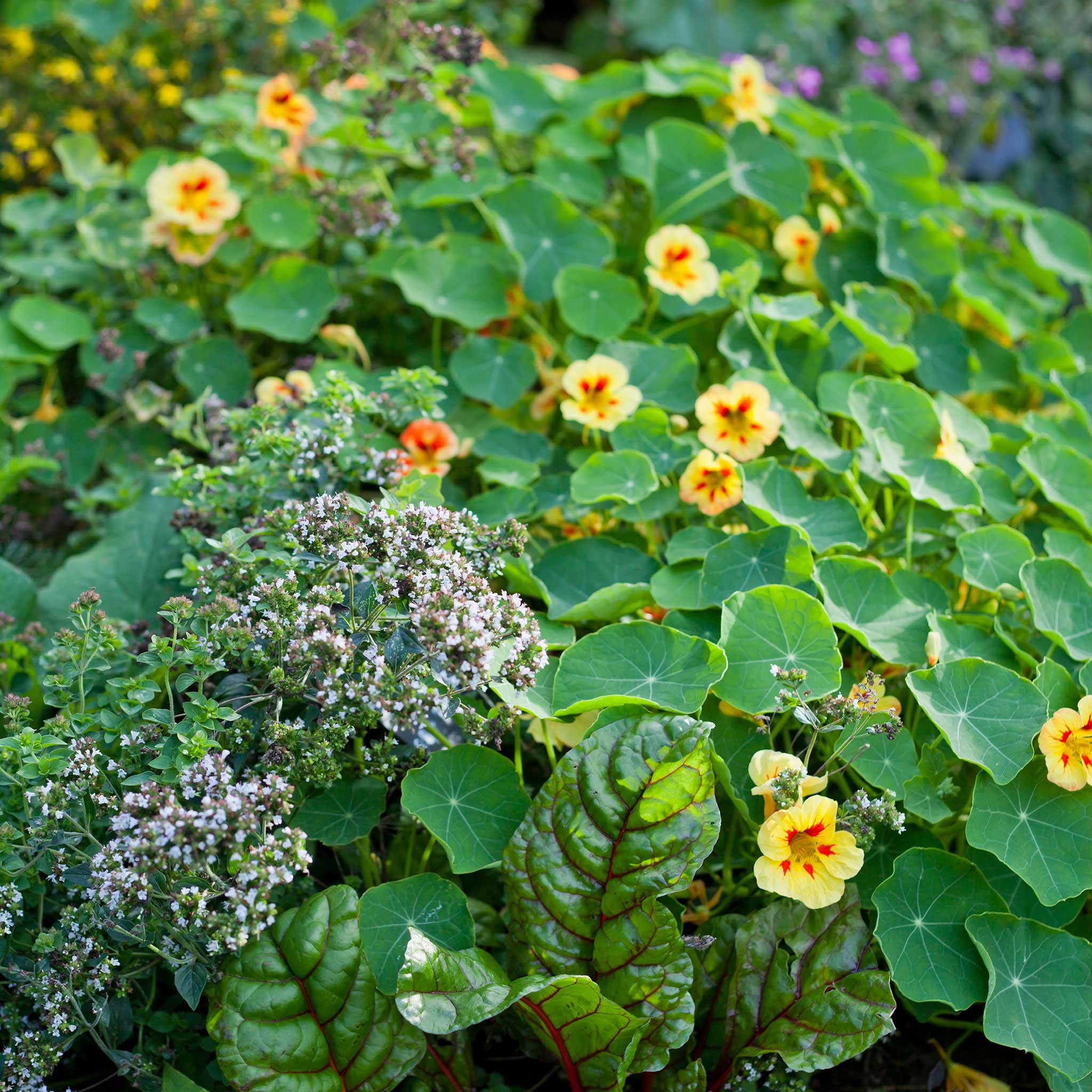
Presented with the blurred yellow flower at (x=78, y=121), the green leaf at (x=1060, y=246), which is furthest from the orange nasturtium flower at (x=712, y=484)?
the blurred yellow flower at (x=78, y=121)

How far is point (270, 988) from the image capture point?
144cm

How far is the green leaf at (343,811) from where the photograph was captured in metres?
1.59

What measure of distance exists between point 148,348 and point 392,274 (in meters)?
0.76

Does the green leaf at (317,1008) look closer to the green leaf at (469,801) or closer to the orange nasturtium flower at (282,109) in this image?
the green leaf at (469,801)

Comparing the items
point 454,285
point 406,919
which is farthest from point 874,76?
point 406,919

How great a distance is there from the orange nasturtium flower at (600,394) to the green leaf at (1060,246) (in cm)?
160

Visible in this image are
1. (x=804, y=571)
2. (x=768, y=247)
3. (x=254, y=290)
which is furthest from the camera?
(x=768, y=247)

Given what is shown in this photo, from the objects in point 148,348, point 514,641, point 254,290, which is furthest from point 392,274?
point 514,641

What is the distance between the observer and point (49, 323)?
2.72 meters

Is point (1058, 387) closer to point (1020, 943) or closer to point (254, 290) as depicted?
point (1020, 943)

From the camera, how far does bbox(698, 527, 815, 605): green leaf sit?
185 centimetres

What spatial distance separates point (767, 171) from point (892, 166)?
0.40 metres

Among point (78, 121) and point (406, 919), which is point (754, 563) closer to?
point (406, 919)

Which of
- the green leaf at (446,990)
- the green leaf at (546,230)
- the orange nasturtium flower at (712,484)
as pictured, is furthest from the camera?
the green leaf at (546,230)
